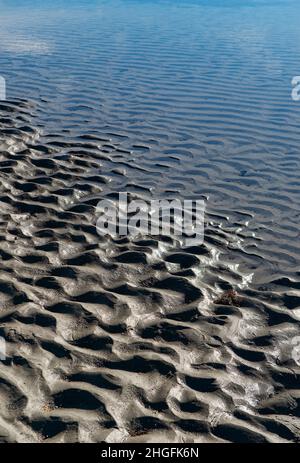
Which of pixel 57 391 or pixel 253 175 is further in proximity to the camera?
pixel 253 175

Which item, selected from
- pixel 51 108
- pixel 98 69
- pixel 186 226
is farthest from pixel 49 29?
pixel 186 226

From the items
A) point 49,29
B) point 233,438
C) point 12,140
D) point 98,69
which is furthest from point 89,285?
point 49,29

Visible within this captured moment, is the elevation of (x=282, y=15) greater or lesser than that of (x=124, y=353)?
greater

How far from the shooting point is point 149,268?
6973 mm

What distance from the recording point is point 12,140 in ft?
37.7

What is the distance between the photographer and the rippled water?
4.69m

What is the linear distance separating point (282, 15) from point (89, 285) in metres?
38.9

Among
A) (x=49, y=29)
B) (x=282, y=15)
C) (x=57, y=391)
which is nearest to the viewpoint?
(x=57, y=391)

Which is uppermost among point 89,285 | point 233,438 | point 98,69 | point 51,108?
point 98,69

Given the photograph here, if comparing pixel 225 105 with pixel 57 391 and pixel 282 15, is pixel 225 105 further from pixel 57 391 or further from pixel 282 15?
pixel 282 15

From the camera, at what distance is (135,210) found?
8.73 metres

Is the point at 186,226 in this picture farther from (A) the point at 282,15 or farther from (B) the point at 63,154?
(A) the point at 282,15

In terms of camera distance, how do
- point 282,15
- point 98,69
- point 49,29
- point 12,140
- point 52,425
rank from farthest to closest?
1. point 282,15
2. point 49,29
3. point 98,69
4. point 12,140
5. point 52,425

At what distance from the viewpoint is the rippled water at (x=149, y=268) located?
4.69m
